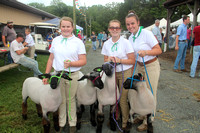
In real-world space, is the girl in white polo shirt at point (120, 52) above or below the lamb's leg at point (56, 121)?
above

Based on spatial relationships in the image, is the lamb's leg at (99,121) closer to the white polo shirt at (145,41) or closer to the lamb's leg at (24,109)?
the white polo shirt at (145,41)

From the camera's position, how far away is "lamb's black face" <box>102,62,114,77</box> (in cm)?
253

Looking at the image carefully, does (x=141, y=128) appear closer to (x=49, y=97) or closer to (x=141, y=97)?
(x=141, y=97)

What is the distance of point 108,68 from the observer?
2.54 meters

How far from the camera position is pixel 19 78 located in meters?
6.49

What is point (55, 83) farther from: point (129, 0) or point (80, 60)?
point (129, 0)

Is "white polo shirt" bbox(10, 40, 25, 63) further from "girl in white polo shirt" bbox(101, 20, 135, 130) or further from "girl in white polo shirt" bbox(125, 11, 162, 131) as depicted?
"girl in white polo shirt" bbox(125, 11, 162, 131)

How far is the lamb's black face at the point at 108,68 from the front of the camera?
8.31 ft

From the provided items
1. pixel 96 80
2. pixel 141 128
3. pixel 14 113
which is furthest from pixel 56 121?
pixel 141 128

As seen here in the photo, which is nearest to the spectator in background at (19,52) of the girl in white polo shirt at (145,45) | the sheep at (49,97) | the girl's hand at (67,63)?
the sheep at (49,97)

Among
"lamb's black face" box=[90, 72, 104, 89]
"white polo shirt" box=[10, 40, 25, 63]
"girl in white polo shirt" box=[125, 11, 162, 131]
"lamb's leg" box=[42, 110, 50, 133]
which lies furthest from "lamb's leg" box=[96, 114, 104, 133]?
"white polo shirt" box=[10, 40, 25, 63]

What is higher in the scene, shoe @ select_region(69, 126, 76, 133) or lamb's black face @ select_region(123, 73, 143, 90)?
lamb's black face @ select_region(123, 73, 143, 90)

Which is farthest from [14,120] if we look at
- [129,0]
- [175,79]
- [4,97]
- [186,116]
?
[129,0]

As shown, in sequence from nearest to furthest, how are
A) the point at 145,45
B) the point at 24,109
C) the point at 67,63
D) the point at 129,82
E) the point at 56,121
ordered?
the point at 129,82 → the point at 67,63 → the point at 145,45 → the point at 56,121 → the point at 24,109
